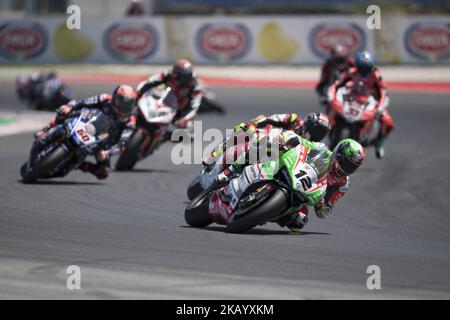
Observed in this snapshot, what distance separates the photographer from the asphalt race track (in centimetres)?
753

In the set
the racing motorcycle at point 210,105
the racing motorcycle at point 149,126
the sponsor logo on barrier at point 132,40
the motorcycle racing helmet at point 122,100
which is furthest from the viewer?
the sponsor logo on barrier at point 132,40

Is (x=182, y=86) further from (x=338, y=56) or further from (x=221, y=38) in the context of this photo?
(x=221, y=38)

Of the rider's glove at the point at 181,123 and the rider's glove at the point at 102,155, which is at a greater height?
the rider's glove at the point at 181,123

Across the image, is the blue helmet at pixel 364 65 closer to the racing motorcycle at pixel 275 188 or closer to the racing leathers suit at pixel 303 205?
the racing leathers suit at pixel 303 205

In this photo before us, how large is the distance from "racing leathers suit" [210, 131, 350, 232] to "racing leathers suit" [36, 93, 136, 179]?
349 centimetres

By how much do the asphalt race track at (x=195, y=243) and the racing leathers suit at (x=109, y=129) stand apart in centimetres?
23

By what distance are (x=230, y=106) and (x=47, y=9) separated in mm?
13176

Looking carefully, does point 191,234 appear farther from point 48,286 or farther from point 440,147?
point 440,147

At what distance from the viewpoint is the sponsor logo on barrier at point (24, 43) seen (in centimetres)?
3042

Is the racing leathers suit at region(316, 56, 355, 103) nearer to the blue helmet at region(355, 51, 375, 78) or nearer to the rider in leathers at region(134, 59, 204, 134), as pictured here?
the blue helmet at region(355, 51, 375, 78)

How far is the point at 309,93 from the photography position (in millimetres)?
25750

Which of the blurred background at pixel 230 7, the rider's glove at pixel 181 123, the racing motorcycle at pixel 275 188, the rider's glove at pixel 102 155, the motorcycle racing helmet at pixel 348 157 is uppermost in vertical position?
the blurred background at pixel 230 7

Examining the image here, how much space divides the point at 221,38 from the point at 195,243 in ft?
70.0

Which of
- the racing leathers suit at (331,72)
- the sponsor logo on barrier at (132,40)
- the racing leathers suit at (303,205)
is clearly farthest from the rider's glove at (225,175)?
the sponsor logo on barrier at (132,40)
